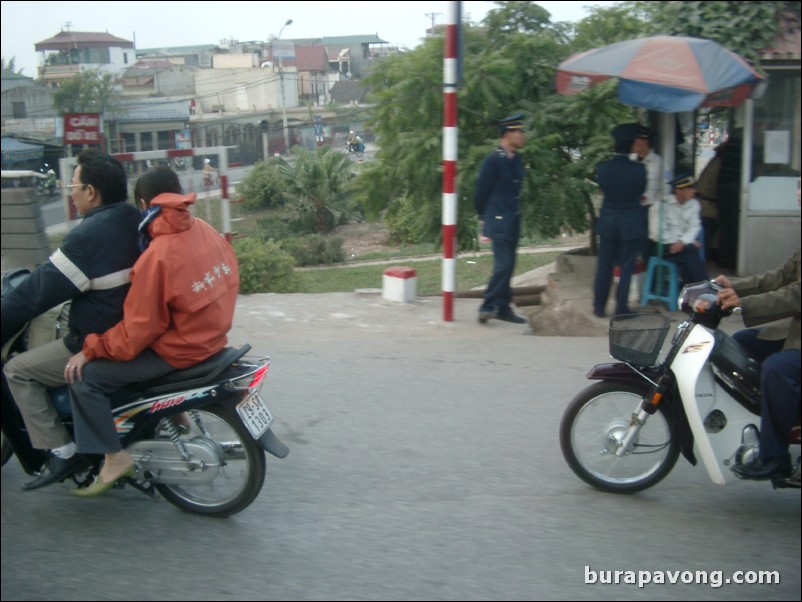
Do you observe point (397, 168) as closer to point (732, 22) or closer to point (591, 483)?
point (732, 22)

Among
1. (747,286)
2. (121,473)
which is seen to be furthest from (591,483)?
(121,473)

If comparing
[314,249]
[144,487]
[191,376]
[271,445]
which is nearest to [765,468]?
[271,445]

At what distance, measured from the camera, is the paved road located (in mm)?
3486

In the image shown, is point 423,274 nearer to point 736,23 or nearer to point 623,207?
point 736,23

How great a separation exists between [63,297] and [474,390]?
3148 millimetres

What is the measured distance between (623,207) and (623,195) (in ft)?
0.36

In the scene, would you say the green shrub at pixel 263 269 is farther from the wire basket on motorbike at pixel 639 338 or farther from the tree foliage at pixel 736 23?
the wire basket on motorbike at pixel 639 338

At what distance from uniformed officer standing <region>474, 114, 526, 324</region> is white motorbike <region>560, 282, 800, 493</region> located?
3785 millimetres

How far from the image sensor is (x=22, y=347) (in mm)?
4195

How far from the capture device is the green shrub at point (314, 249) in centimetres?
3041

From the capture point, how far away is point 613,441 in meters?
4.28

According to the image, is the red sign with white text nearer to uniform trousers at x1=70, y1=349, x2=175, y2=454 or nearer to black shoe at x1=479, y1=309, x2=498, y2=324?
black shoe at x1=479, y1=309, x2=498, y2=324

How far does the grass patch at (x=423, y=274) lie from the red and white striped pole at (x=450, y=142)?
1196cm

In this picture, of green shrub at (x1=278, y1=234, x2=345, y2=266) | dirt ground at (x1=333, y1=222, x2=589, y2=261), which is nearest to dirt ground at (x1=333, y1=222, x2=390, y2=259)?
dirt ground at (x1=333, y1=222, x2=589, y2=261)
